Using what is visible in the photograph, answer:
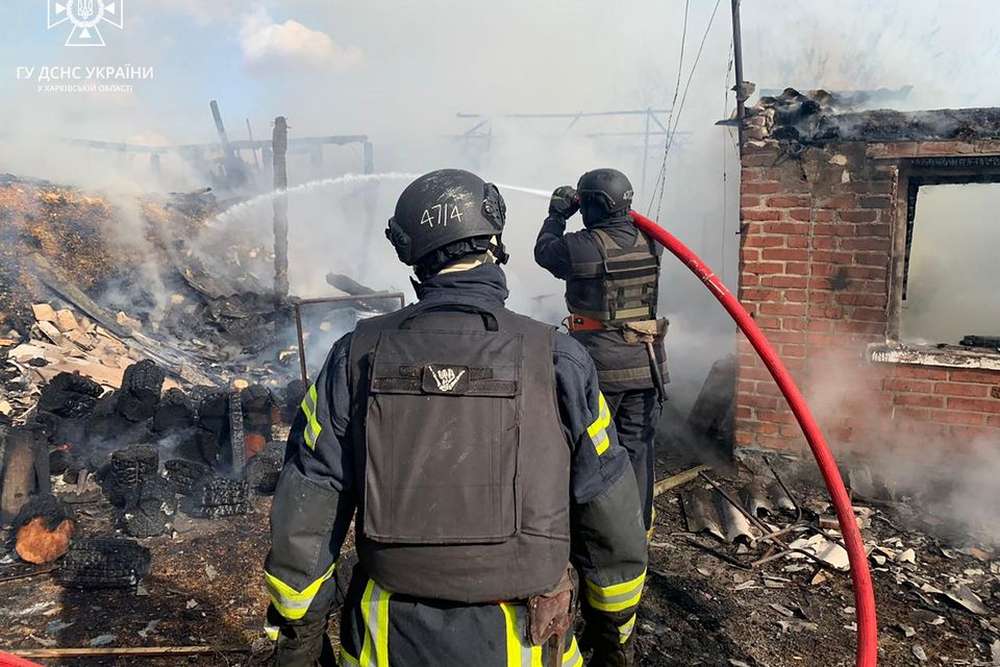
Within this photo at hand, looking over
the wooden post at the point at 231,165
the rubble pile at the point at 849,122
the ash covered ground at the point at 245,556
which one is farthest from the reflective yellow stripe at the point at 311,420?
the wooden post at the point at 231,165

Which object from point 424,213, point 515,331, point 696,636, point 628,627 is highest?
point 424,213

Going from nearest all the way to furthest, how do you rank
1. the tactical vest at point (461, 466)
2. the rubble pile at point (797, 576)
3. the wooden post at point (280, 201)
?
the tactical vest at point (461, 466), the rubble pile at point (797, 576), the wooden post at point (280, 201)

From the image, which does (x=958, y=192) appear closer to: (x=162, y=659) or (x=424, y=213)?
(x=424, y=213)

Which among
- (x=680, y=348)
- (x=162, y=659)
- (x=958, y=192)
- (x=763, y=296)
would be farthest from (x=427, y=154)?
(x=162, y=659)

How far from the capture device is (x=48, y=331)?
929 centimetres

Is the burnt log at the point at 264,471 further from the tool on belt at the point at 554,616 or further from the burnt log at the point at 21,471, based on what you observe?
the tool on belt at the point at 554,616

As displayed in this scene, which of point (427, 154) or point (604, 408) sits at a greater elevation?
point (427, 154)

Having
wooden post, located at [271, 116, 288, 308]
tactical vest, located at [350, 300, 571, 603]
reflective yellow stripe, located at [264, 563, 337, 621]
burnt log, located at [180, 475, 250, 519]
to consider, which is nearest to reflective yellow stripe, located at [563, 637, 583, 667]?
tactical vest, located at [350, 300, 571, 603]

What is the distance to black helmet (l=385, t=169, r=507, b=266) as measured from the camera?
191 centimetres

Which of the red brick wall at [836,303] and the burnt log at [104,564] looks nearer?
the burnt log at [104,564]

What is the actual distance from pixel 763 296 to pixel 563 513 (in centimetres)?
393

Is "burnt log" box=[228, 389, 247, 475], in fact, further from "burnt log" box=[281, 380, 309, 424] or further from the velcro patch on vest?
the velcro patch on vest

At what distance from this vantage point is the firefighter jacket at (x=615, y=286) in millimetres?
4152

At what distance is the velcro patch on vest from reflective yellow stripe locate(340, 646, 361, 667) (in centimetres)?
78
